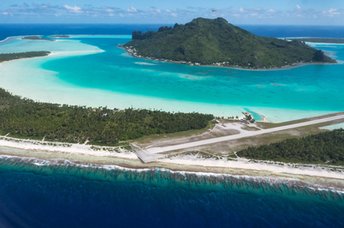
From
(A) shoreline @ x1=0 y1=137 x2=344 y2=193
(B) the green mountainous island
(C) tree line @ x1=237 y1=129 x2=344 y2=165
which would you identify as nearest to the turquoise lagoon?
(B) the green mountainous island

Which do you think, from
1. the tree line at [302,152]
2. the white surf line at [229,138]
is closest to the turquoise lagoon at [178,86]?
the white surf line at [229,138]

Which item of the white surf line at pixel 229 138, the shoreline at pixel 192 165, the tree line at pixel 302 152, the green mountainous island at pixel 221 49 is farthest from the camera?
the green mountainous island at pixel 221 49

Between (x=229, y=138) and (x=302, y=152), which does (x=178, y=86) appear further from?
(x=302, y=152)

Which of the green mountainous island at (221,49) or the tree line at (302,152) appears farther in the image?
the green mountainous island at (221,49)

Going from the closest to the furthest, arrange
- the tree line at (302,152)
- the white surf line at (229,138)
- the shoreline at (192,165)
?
the shoreline at (192,165) → the tree line at (302,152) → the white surf line at (229,138)

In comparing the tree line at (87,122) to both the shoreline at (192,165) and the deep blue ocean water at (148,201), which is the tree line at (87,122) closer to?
the shoreline at (192,165)

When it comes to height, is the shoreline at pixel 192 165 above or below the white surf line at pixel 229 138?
below

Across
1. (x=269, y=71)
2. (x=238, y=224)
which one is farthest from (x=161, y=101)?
(x=269, y=71)

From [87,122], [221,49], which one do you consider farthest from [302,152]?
[221,49]
